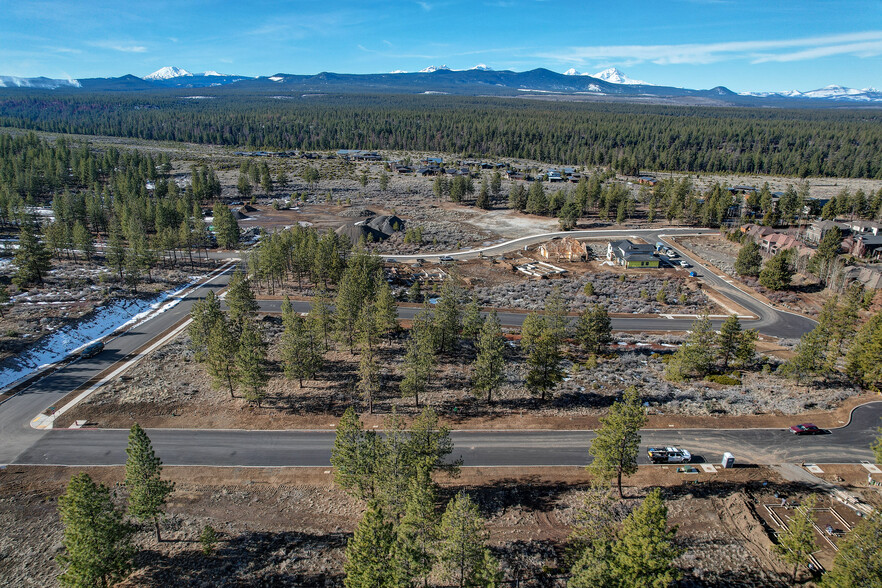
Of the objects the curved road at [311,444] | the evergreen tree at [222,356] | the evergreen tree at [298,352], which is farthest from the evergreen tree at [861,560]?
the evergreen tree at [222,356]

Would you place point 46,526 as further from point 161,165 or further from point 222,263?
point 161,165

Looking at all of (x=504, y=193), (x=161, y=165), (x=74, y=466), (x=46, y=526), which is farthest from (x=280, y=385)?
(x=161, y=165)

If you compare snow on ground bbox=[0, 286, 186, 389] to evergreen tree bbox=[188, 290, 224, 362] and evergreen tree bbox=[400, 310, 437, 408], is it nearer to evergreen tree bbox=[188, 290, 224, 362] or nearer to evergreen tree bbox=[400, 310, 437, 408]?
evergreen tree bbox=[188, 290, 224, 362]

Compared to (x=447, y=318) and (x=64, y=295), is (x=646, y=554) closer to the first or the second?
(x=447, y=318)

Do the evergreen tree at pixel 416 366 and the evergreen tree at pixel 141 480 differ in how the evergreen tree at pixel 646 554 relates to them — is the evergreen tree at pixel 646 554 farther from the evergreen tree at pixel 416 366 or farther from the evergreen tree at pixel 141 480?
the evergreen tree at pixel 141 480

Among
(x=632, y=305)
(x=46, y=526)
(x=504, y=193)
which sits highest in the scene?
(x=504, y=193)

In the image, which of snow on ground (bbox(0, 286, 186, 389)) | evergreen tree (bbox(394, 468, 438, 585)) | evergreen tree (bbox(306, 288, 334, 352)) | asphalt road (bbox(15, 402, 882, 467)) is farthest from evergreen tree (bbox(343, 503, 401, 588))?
snow on ground (bbox(0, 286, 186, 389))
